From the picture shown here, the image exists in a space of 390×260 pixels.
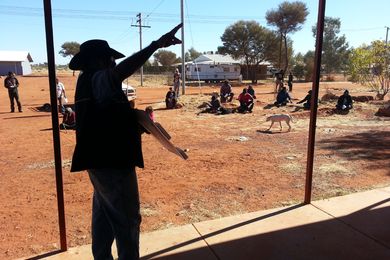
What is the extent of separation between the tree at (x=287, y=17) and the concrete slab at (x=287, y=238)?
145 feet

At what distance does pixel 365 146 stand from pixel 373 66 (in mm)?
13817

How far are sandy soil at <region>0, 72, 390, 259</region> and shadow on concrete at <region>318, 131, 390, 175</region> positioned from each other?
0.02 m

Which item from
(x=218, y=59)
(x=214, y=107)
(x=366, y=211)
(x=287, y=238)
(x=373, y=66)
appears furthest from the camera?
(x=218, y=59)

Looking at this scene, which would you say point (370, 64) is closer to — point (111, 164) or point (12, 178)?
point (12, 178)

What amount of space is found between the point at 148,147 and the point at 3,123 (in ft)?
22.5

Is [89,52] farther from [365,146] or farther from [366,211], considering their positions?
[365,146]

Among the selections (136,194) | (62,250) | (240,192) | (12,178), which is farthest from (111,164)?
(12,178)

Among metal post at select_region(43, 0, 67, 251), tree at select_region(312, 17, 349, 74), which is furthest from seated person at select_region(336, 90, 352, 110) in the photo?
tree at select_region(312, 17, 349, 74)

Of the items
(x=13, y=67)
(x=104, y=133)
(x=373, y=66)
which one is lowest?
(x=104, y=133)

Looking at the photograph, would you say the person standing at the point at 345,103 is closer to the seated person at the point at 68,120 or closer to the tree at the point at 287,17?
the seated person at the point at 68,120

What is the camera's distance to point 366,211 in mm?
4109

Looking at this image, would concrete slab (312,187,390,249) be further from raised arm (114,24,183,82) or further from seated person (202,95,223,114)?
seated person (202,95,223,114)

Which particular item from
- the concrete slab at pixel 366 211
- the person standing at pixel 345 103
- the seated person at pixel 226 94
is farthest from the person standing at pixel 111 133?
the seated person at pixel 226 94

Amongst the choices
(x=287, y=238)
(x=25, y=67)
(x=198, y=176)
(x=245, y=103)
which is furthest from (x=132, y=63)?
(x=25, y=67)
